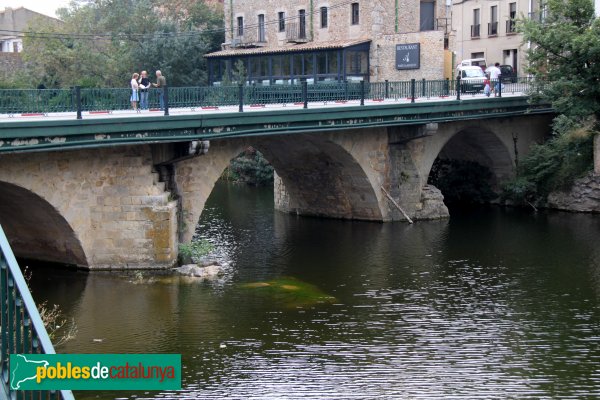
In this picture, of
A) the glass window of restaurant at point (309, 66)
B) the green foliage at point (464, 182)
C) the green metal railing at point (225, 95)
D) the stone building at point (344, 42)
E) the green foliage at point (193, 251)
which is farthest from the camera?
the glass window of restaurant at point (309, 66)

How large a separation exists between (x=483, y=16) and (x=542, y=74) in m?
14.1

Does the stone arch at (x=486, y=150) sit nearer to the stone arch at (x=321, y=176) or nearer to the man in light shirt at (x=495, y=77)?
the man in light shirt at (x=495, y=77)

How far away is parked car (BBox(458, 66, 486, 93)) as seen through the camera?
32438mm

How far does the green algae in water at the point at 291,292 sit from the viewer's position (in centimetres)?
1906

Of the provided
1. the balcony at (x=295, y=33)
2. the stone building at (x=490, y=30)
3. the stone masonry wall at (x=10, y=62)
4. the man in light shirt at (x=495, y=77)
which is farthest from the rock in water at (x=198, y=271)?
the stone masonry wall at (x=10, y=62)

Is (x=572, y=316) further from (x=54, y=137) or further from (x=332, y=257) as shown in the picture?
(x=54, y=137)

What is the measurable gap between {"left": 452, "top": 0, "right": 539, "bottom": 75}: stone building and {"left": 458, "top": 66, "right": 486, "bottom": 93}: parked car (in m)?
5.69

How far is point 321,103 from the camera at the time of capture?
26.0 m

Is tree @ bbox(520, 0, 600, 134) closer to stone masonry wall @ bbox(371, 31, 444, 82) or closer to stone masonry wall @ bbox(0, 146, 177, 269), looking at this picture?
stone masonry wall @ bbox(371, 31, 444, 82)

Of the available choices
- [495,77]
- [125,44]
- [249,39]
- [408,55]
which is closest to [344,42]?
[408,55]

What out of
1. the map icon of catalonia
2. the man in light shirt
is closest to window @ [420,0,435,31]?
the man in light shirt

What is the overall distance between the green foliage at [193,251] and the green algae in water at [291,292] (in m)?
2.14

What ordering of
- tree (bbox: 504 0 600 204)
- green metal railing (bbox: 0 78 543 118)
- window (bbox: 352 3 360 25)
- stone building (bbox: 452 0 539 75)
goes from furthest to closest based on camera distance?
stone building (bbox: 452 0 539 75)
window (bbox: 352 3 360 25)
tree (bbox: 504 0 600 204)
green metal railing (bbox: 0 78 543 118)

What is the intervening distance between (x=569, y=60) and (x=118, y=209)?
17.7 metres
